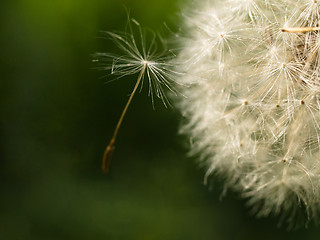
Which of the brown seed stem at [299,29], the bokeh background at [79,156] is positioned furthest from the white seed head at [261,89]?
the bokeh background at [79,156]

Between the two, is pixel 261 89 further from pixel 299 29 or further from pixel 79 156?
pixel 79 156

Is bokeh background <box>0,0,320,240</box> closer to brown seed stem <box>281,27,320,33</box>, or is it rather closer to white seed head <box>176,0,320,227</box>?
white seed head <box>176,0,320,227</box>

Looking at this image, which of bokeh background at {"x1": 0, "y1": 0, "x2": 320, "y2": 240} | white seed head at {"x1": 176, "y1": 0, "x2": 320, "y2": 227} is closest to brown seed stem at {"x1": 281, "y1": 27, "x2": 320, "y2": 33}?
white seed head at {"x1": 176, "y1": 0, "x2": 320, "y2": 227}

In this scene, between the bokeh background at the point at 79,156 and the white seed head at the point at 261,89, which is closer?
the white seed head at the point at 261,89

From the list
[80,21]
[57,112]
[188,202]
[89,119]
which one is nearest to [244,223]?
[188,202]

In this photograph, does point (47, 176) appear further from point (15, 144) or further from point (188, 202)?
point (188, 202)

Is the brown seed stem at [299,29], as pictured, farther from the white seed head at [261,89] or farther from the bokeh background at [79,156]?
the bokeh background at [79,156]

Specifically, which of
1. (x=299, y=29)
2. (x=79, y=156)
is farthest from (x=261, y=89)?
(x=79, y=156)

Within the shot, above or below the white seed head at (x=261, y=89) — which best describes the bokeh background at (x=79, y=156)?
above
